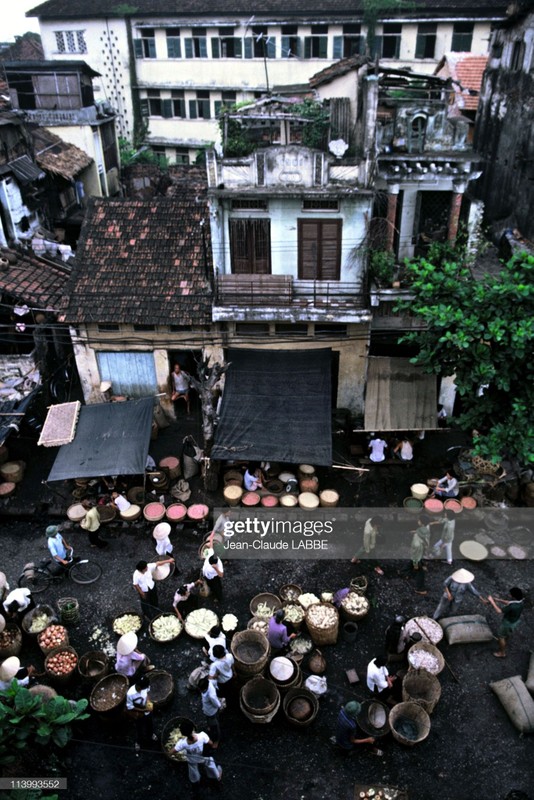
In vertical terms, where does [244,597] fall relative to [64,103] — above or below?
below

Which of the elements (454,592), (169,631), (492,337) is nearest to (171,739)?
(169,631)

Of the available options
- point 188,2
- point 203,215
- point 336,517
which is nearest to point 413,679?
point 336,517

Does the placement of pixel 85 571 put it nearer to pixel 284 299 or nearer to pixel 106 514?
pixel 106 514

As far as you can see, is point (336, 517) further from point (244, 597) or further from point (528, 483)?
point (528, 483)

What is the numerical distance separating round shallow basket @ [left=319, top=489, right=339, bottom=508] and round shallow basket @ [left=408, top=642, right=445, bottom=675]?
5.13m

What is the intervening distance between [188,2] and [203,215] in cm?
2718

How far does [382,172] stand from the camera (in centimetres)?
1683

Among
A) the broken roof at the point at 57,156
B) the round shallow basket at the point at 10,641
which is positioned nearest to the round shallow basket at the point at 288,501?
the round shallow basket at the point at 10,641

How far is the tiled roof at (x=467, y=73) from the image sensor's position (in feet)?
98.3

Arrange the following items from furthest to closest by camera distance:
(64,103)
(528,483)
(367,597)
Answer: (64,103), (528,483), (367,597)

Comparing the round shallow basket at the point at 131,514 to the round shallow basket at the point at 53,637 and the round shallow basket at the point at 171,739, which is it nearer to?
the round shallow basket at the point at 53,637

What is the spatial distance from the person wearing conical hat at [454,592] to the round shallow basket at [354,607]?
1.74 metres

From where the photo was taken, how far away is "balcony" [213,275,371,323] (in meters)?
17.9

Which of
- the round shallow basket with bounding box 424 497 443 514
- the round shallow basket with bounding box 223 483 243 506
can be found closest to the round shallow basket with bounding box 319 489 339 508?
the round shallow basket with bounding box 223 483 243 506
